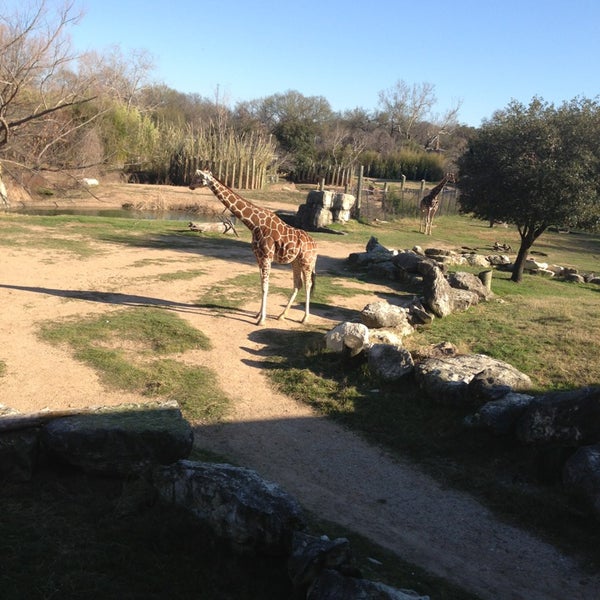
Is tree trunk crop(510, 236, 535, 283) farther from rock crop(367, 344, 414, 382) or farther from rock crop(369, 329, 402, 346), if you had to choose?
rock crop(367, 344, 414, 382)

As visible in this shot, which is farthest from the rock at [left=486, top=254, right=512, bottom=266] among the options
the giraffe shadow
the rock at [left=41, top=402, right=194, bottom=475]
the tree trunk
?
the rock at [left=41, top=402, right=194, bottom=475]

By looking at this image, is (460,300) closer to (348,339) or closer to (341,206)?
(348,339)

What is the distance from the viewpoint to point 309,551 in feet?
12.5

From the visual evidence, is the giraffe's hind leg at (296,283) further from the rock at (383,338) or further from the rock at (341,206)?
the rock at (341,206)

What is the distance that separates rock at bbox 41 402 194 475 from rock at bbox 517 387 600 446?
3.91 m

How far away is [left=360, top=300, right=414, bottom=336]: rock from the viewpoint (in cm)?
1124

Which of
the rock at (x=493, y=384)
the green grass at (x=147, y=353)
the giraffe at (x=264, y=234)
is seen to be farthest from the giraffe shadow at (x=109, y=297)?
the rock at (x=493, y=384)

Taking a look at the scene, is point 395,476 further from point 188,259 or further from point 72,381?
point 188,259

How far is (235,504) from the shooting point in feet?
13.7

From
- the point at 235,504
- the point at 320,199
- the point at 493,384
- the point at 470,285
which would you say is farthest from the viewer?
the point at 320,199

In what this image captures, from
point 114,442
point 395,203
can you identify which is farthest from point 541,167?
point 395,203

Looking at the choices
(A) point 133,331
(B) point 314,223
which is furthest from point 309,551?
(B) point 314,223

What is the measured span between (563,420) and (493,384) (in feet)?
4.44

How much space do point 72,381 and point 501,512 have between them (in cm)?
579
